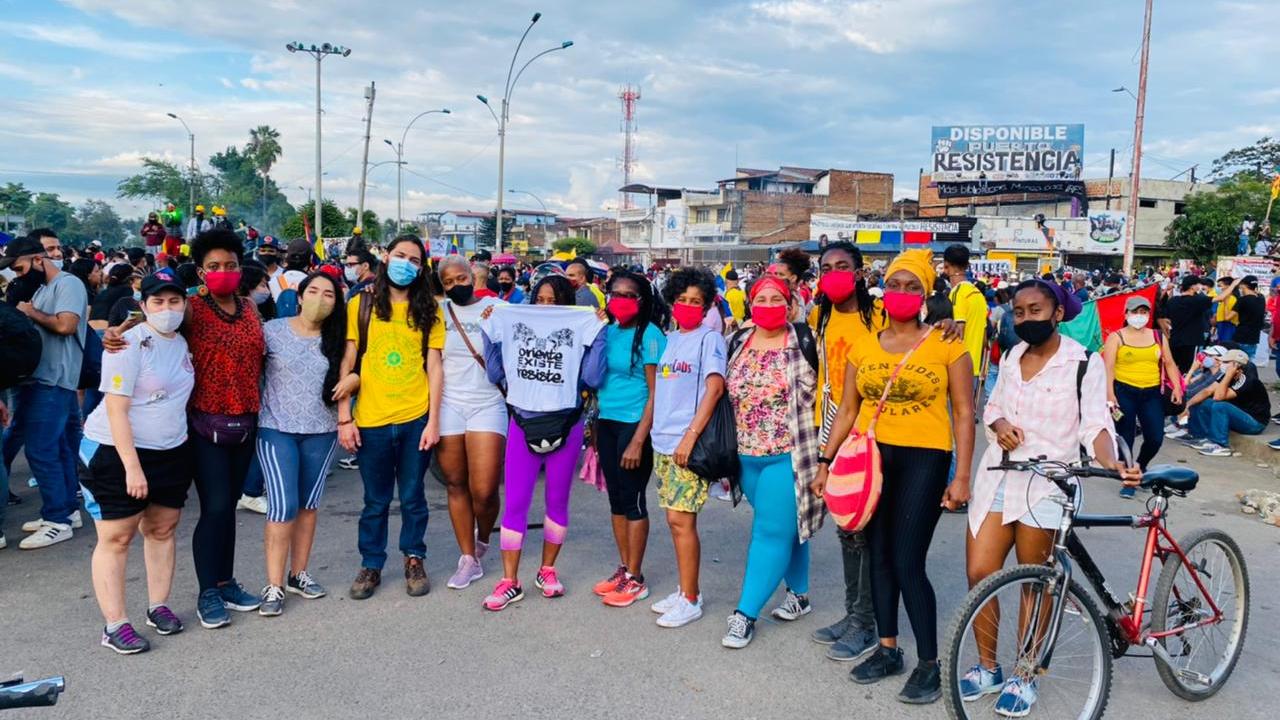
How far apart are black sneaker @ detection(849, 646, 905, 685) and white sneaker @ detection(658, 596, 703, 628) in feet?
2.94

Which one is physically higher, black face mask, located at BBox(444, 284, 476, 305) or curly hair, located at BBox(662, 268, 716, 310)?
curly hair, located at BBox(662, 268, 716, 310)

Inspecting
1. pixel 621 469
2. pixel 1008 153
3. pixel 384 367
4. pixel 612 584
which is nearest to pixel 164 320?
pixel 384 367

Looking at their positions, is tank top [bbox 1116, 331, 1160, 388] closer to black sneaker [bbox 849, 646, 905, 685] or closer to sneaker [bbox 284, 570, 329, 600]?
black sneaker [bbox 849, 646, 905, 685]

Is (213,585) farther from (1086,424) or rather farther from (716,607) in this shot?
(1086,424)

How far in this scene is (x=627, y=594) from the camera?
4754 millimetres

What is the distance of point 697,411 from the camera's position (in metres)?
4.25

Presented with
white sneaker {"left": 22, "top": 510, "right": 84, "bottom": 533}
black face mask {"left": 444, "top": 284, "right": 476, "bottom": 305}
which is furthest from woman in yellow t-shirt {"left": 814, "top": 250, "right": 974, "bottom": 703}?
white sneaker {"left": 22, "top": 510, "right": 84, "bottom": 533}

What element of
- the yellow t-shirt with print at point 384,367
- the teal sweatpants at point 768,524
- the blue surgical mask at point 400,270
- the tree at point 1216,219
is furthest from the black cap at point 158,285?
the tree at point 1216,219

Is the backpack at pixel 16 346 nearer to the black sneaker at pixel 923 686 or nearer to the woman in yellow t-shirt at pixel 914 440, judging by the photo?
the woman in yellow t-shirt at pixel 914 440

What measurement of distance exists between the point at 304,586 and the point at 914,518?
323 cm

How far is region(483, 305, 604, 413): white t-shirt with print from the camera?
4.63m

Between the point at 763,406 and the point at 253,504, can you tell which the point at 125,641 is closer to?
the point at 253,504

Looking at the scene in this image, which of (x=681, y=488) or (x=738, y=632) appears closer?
(x=738, y=632)

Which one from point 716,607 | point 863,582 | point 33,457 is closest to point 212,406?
point 33,457
